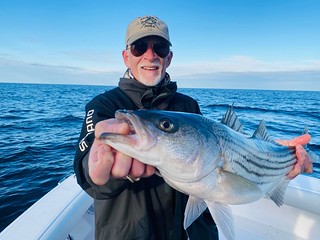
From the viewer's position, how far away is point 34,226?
2863mm

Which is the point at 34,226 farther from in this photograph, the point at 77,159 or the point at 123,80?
the point at 123,80

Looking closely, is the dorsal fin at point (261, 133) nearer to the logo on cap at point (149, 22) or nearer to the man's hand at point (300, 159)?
the man's hand at point (300, 159)

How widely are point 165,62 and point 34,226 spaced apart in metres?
2.42

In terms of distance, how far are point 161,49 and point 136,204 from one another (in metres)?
1.65

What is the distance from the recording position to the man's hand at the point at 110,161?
1540mm

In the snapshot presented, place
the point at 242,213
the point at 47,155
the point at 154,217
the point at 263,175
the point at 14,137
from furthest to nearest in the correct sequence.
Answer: the point at 14,137
the point at 47,155
the point at 242,213
the point at 263,175
the point at 154,217

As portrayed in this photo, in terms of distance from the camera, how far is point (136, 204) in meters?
2.24

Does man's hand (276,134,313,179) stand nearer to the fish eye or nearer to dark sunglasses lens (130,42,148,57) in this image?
the fish eye

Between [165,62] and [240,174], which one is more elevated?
[165,62]

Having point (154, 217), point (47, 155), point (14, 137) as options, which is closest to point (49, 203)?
point (154, 217)

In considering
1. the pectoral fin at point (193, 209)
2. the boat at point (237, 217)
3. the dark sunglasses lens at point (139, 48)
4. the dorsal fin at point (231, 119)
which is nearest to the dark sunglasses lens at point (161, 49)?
the dark sunglasses lens at point (139, 48)

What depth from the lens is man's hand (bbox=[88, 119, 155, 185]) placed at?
1.54 metres

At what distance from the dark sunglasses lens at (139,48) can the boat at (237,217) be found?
2244 millimetres

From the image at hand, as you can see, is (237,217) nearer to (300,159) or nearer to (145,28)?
(300,159)
